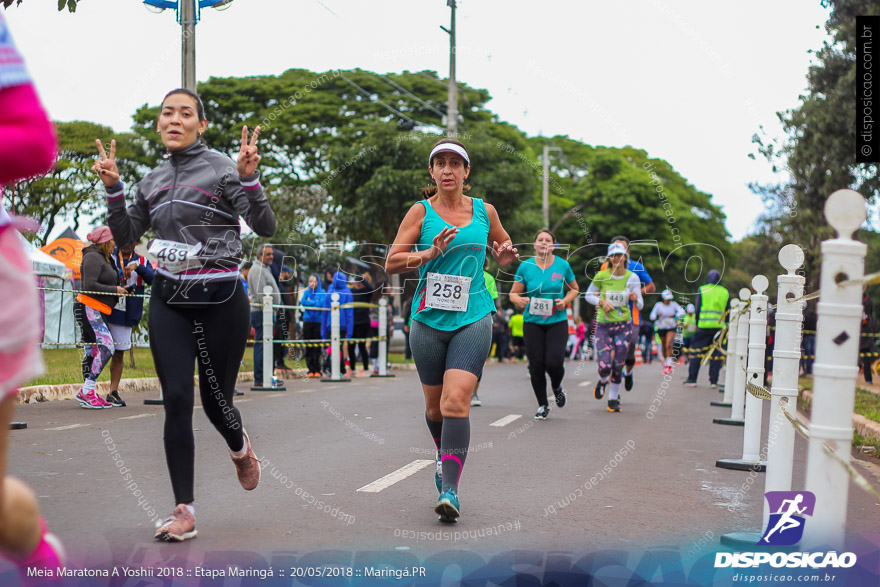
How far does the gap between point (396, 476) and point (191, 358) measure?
2378 millimetres

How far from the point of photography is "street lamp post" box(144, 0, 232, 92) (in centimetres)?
1291

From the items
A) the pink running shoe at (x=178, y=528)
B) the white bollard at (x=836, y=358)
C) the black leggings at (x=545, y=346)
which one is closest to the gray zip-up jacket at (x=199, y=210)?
the pink running shoe at (x=178, y=528)

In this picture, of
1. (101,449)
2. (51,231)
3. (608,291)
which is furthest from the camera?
(51,231)

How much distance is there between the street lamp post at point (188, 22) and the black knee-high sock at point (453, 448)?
927cm

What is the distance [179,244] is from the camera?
466 cm

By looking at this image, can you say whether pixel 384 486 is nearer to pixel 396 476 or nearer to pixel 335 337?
pixel 396 476

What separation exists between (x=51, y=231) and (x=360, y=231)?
14176 millimetres

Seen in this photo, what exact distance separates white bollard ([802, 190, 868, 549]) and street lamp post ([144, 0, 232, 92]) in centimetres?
1099

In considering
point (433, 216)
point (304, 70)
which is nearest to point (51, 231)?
point (304, 70)

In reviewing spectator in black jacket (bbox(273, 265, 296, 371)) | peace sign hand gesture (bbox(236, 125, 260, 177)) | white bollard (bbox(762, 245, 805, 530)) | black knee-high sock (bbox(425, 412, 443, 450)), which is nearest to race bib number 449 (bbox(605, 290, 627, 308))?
spectator in black jacket (bbox(273, 265, 296, 371))

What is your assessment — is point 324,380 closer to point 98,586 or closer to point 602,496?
point 602,496

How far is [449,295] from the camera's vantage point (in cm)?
542

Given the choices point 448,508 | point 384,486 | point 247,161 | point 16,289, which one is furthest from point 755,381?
point 16,289

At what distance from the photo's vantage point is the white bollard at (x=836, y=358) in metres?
3.25
